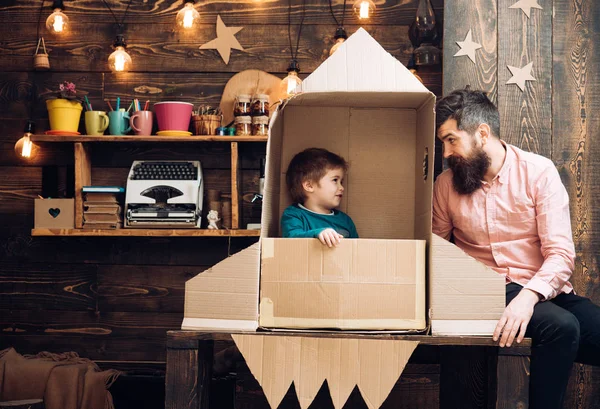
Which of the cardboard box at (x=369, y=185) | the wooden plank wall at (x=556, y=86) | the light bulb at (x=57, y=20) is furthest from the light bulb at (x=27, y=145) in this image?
the wooden plank wall at (x=556, y=86)

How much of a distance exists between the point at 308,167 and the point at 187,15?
45.1 inches

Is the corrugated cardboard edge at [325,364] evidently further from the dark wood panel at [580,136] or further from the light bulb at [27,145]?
the light bulb at [27,145]

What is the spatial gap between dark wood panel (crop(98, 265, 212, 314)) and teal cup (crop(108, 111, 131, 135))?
65cm

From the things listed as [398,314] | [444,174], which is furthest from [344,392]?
[444,174]

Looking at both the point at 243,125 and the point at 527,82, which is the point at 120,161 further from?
the point at 527,82

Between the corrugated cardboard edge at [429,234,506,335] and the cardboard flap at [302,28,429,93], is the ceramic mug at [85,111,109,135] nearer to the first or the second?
the cardboard flap at [302,28,429,93]

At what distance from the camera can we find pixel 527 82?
250 cm

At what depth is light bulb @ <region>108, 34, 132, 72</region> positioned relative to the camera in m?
3.11

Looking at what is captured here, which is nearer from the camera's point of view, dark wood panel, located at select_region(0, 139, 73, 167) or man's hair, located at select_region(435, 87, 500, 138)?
man's hair, located at select_region(435, 87, 500, 138)

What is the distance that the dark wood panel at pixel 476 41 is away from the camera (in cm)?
253

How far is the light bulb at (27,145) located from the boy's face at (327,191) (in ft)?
4.69

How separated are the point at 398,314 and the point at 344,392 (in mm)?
238

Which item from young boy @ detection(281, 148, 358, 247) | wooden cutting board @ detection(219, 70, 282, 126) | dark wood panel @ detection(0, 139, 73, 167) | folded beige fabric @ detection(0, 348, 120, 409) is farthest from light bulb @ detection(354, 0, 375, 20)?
folded beige fabric @ detection(0, 348, 120, 409)

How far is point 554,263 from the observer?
1.93m
